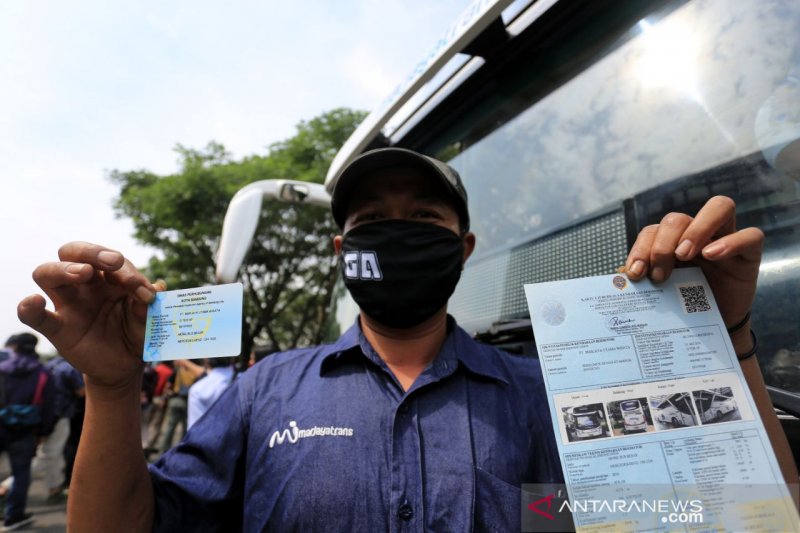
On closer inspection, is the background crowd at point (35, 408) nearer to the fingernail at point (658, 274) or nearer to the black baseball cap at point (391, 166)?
the black baseball cap at point (391, 166)

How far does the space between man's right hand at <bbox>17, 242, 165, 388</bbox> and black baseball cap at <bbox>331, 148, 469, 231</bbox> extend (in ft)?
2.17

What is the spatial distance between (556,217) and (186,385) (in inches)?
278

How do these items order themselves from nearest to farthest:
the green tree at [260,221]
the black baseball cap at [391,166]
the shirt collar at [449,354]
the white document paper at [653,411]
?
the white document paper at [653,411]
the shirt collar at [449,354]
the black baseball cap at [391,166]
the green tree at [260,221]

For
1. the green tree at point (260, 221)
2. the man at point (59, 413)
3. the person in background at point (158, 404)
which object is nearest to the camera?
the man at point (59, 413)

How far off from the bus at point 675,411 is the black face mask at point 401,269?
0.70 metres

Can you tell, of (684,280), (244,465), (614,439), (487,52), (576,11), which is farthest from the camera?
(487,52)

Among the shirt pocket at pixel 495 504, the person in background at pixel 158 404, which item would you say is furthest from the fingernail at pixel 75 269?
the person in background at pixel 158 404

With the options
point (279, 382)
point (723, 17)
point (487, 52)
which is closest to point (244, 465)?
point (279, 382)

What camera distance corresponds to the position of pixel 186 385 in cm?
726

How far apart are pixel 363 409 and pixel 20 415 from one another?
17.4 ft

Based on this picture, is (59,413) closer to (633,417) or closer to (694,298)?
(633,417)

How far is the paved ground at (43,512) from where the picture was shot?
Answer: 4850mm

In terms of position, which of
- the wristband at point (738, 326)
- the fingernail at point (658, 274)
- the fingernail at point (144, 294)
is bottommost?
the wristband at point (738, 326)

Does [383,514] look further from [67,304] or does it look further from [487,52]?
[487,52]
